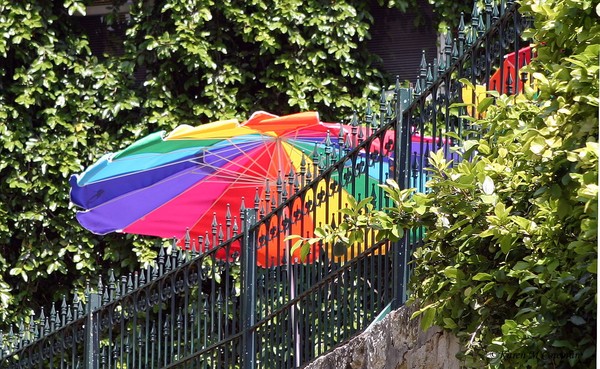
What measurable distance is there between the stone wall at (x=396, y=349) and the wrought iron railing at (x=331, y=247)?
133mm

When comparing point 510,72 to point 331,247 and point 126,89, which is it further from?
point 126,89

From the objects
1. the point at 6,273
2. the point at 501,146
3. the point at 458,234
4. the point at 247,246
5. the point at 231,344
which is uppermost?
the point at 501,146

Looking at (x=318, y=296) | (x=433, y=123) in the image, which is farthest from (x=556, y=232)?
(x=318, y=296)

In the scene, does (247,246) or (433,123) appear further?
(247,246)

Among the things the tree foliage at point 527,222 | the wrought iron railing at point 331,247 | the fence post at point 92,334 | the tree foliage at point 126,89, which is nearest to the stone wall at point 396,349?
the wrought iron railing at point 331,247

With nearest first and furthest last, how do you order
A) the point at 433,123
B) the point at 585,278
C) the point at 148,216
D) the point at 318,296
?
the point at 585,278, the point at 433,123, the point at 318,296, the point at 148,216

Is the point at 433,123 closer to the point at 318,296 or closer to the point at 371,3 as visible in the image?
the point at 318,296

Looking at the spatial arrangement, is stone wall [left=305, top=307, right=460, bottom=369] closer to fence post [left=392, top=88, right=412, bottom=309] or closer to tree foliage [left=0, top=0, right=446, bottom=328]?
fence post [left=392, top=88, right=412, bottom=309]

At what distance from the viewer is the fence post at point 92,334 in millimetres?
7988

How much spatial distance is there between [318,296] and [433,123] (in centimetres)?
121

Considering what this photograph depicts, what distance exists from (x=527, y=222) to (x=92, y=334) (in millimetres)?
4375

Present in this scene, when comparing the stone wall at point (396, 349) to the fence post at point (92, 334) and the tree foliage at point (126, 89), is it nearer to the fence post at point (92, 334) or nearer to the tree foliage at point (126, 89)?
the fence post at point (92, 334)

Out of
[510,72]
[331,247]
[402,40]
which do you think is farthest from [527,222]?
[402,40]

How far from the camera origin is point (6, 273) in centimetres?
1249
